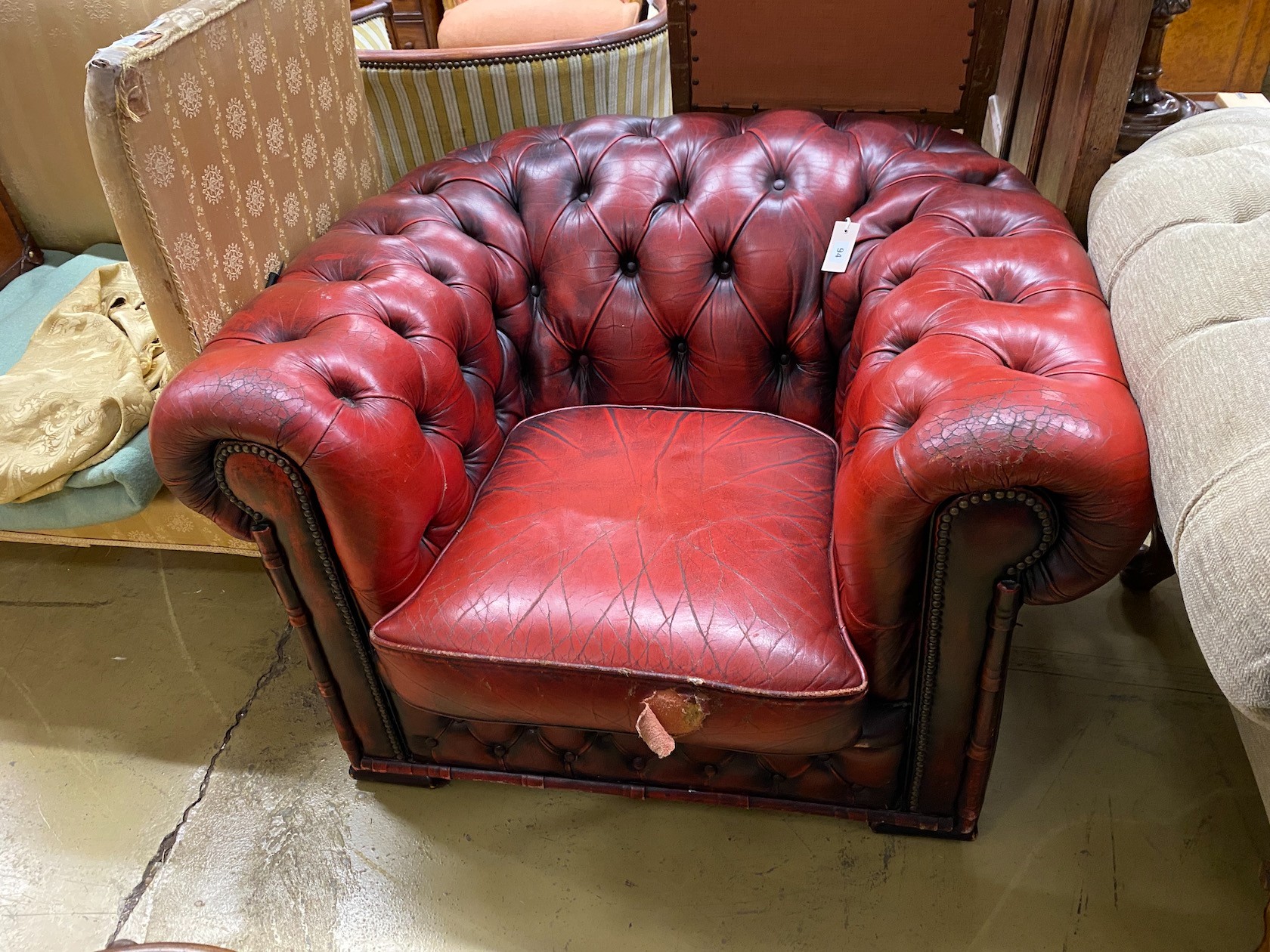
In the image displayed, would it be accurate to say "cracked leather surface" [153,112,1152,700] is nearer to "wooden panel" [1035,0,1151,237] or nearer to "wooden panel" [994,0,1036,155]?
"wooden panel" [1035,0,1151,237]

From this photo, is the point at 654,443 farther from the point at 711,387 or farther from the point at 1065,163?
the point at 1065,163

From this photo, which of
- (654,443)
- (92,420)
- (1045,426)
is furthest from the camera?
(92,420)

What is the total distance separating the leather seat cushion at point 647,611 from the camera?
3.73ft

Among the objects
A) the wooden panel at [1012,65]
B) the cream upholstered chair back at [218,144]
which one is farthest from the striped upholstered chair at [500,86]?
the wooden panel at [1012,65]

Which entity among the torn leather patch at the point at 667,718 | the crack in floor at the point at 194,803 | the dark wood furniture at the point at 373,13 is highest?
the dark wood furniture at the point at 373,13

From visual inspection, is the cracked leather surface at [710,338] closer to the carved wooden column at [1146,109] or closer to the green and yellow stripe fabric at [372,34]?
the carved wooden column at [1146,109]

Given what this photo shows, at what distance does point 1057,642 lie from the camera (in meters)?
1.65

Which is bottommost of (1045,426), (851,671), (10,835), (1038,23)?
(10,835)

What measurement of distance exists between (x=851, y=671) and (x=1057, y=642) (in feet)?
2.33

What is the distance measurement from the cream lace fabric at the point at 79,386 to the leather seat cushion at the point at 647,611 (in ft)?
2.18

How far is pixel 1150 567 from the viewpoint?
167 centimetres

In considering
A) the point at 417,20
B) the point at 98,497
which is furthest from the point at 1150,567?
the point at 417,20

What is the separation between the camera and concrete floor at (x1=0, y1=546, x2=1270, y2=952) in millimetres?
1302

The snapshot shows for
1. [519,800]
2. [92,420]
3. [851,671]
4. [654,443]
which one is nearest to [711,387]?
[654,443]
